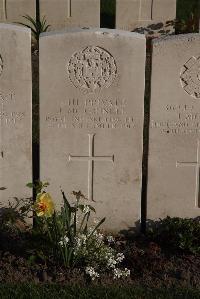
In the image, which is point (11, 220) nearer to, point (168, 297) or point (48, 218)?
point (48, 218)

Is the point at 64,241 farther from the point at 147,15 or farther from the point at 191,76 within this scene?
the point at 147,15

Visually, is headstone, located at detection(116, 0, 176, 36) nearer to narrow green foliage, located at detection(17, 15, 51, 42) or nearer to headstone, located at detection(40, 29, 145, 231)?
narrow green foliage, located at detection(17, 15, 51, 42)

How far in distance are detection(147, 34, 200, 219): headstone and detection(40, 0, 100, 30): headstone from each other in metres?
6.69

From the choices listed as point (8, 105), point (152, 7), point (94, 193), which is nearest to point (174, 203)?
point (94, 193)

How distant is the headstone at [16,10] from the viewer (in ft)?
40.1

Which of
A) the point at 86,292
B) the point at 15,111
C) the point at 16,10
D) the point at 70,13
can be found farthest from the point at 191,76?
the point at 16,10

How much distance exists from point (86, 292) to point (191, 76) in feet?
6.77

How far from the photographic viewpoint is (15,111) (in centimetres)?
576

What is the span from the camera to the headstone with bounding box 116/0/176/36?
1220 cm

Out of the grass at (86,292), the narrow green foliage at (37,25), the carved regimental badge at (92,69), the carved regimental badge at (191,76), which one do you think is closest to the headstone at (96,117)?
the carved regimental badge at (92,69)

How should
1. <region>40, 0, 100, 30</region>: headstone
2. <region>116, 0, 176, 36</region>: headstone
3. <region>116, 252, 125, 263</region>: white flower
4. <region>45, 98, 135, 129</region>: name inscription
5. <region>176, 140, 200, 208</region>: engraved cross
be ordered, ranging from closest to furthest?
<region>116, 252, 125, 263</region>: white flower < <region>45, 98, 135, 129</region>: name inscription < <region>176, 140, 200, 208</region>: engraved cross < <region>40, 0, 100, 30</region>: headstone < <region>116, 0, 176, 36</region>: headstone

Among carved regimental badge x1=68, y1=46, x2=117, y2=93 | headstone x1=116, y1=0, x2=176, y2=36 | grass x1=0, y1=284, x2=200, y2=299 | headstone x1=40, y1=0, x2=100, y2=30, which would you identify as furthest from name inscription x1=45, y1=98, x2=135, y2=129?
headstone x1=116, y1=0, x2=176, y2=36

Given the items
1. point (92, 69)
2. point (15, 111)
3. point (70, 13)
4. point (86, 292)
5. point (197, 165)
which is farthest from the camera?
point (70, 13)

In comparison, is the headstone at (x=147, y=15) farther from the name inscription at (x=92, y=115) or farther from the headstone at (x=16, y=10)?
the name inscription at (x=92, y=115)
